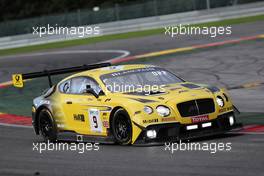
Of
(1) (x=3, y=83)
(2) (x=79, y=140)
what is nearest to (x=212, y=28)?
(1) (x=3, y=83)

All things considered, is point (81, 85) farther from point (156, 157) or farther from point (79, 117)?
point (156, 157)

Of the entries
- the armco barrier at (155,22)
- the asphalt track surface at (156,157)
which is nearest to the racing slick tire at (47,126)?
the asphalt track surface at (156,157)

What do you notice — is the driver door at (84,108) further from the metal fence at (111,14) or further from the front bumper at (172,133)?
the metal fence at (111,14)

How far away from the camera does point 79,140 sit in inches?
551

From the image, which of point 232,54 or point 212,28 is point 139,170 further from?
point 212,28

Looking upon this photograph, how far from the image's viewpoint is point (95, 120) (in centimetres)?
1344

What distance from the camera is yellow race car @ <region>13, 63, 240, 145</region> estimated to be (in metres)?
12.4

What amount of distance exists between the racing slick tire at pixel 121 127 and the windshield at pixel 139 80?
2.09 ft

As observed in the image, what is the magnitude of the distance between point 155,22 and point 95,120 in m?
29.1

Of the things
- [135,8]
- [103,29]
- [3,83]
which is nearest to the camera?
[3,83]

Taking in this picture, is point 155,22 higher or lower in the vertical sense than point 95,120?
lower

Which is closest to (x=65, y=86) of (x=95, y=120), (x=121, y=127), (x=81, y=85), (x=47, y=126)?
(x=81, y=85)

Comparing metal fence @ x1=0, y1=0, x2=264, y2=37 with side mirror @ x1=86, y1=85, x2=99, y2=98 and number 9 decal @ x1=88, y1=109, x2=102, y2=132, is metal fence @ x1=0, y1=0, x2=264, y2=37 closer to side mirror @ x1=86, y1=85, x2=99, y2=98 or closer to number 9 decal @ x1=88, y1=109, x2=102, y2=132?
side mirror @ x1=86, y1=85, x2=99, y2=98

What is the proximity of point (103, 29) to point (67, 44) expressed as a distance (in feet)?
11.0
